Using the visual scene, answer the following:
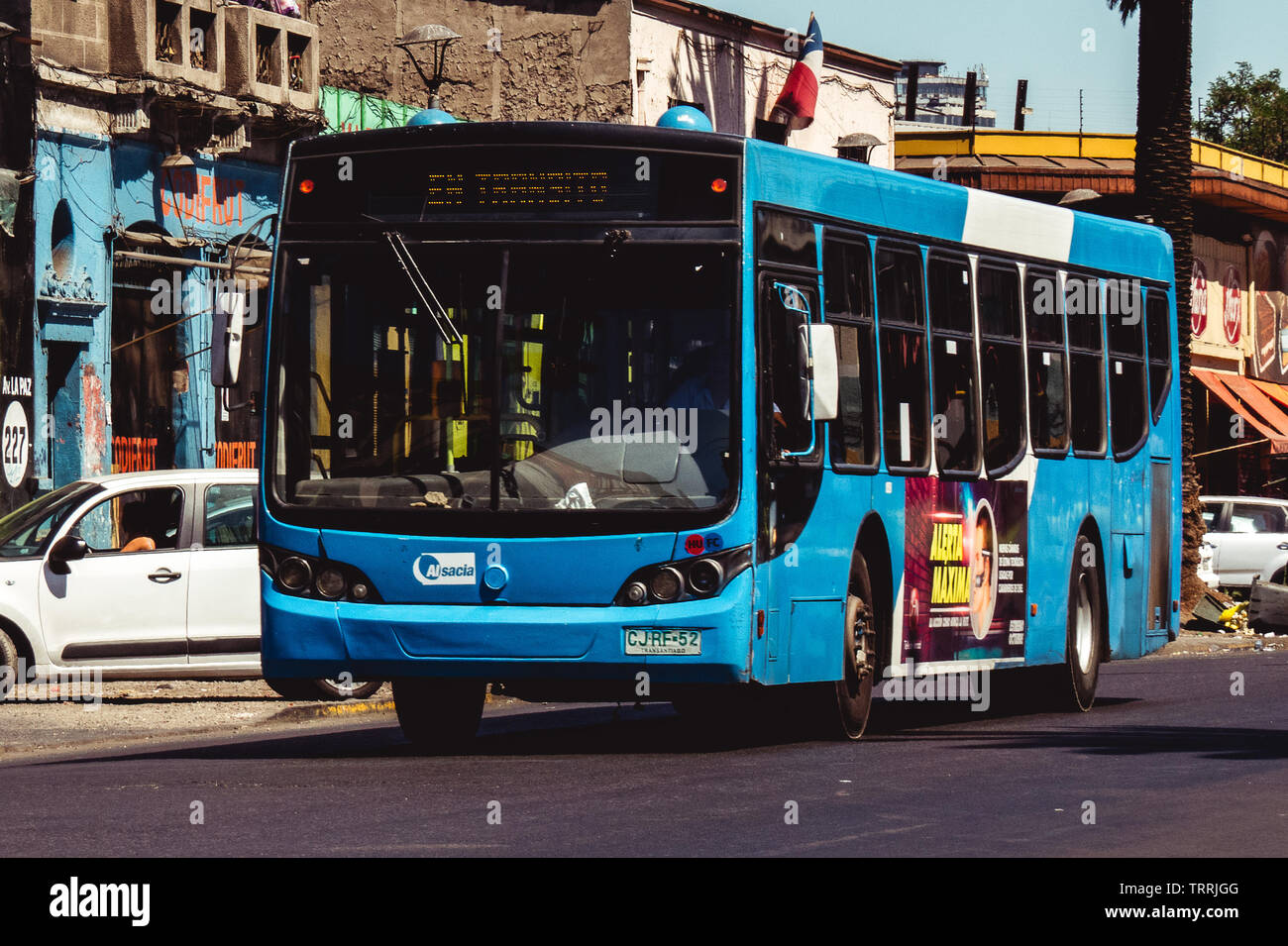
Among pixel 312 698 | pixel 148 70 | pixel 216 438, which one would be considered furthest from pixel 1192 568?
pixel 312 698

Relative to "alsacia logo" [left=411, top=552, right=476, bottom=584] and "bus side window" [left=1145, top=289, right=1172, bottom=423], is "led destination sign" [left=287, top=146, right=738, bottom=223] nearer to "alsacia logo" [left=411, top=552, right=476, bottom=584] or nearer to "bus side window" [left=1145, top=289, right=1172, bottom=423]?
"alsacia logo" [left=411, top=552, right=476, bottom=584]

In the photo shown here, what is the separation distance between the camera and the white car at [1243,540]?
3562 cm

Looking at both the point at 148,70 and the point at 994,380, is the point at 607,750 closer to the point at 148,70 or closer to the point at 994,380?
the point at 994,380

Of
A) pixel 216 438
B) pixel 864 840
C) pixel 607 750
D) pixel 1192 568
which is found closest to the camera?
pixel 864 840

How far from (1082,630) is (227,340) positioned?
22.7 feet

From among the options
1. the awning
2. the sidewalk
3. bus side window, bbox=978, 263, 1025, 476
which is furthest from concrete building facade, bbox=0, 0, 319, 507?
the awning

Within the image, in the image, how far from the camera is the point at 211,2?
93.2 ft

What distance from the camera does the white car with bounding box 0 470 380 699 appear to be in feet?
58.2

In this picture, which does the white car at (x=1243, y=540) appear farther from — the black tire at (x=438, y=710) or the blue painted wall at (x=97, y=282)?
the black tire at (x=438, y=710)

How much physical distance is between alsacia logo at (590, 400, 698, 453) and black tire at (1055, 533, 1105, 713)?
5.36 metres

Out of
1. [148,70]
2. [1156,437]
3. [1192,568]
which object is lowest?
[1192,568]

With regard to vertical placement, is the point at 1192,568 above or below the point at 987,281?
below

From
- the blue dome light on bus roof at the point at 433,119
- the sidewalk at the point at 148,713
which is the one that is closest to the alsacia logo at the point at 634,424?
the blue dome light on bus roof at the point at 433,119
